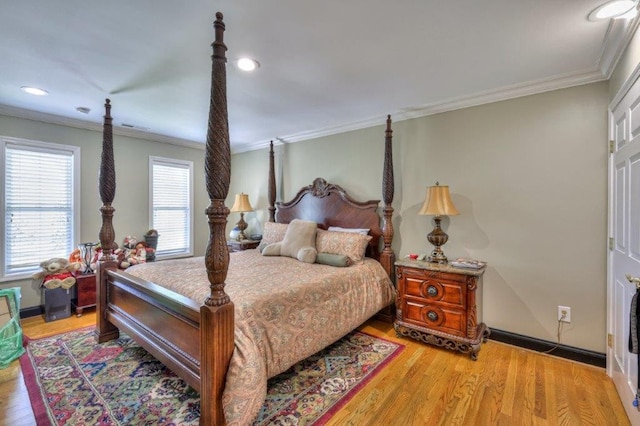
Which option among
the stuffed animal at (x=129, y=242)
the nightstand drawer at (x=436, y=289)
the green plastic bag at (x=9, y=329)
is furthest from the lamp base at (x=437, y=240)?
the stuffed animal at (x=129, y=242)

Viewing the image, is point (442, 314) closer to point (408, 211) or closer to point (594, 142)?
point (408, 211)

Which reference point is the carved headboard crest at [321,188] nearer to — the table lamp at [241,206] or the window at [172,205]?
the table lamp at [241,206]

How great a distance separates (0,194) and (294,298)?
3.72 meters

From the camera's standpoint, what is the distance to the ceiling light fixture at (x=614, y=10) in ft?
5.09

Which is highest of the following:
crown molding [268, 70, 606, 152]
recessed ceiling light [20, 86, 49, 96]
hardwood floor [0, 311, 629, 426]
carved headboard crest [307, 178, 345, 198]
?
recessed ceiling light [20, 86, 49, 96]

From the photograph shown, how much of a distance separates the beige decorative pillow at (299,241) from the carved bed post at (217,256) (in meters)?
1.56

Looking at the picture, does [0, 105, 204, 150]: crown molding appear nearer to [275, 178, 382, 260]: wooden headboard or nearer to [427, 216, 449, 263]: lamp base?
[275, 178, 382, 260]: wooden headboard

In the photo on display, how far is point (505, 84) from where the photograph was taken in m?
2.57

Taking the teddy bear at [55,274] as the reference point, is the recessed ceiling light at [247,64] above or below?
above

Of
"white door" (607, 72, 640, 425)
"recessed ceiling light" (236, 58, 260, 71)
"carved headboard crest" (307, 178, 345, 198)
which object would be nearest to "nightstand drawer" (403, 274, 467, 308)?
"white door" (607, 72, 640, 425)

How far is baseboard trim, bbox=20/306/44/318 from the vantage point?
333 cm

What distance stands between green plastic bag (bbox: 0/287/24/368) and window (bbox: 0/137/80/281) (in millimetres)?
704

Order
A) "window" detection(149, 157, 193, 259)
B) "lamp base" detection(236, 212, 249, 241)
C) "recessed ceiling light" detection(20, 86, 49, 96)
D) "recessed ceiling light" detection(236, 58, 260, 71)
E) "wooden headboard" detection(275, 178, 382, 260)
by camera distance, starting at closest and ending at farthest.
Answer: "recessed ceiling light" detection(236, 58, 260, 71)
"recessed ceiling light" detection(20, 86, 49, 96)
"wooden headboard" detection(275, 178, 382, 260)
"window" detection(149, 157, 193, 259)
"lamp base" detection(236, 212, 249, 241)

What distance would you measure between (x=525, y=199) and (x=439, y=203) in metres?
0.75
